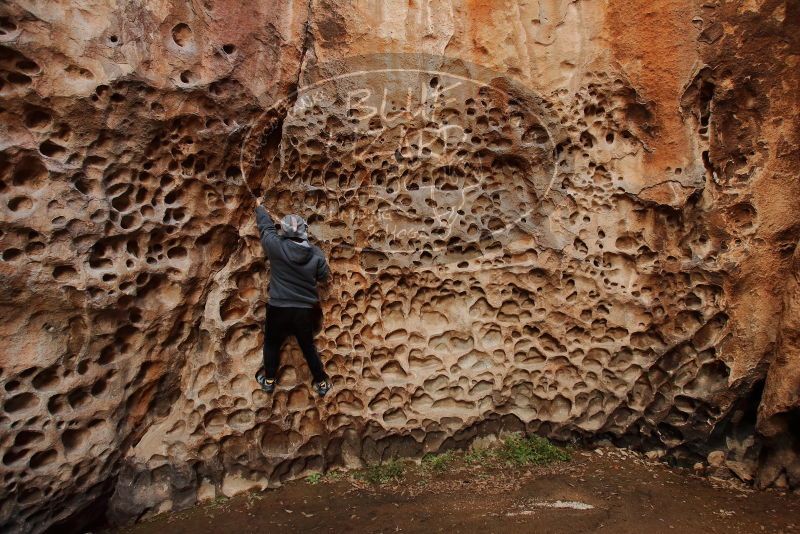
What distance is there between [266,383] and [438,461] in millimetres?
1352

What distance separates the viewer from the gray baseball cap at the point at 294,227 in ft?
11.5

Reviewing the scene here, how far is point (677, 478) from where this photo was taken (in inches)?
149

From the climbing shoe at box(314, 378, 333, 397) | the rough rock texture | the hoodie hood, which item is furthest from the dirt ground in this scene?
the hoodie hood

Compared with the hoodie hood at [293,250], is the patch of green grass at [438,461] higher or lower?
lower

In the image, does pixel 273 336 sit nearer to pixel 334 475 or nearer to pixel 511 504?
pixel 334 475

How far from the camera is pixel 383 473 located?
394cm

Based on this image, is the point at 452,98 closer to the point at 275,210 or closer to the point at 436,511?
the point at 275,210

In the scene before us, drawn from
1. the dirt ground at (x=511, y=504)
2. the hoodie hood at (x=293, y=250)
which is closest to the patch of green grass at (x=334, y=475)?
the dirt ground at (x=511, y=504)

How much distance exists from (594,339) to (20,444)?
3.65 meters

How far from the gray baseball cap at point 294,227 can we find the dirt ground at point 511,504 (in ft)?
5.68

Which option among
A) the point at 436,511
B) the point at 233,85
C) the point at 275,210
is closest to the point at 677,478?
the point at 436,511

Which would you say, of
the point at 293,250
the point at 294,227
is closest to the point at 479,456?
the point at 293,250

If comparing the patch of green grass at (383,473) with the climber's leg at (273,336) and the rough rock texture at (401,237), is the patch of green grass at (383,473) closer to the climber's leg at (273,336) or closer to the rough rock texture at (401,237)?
the rough rock texture at (401,237)

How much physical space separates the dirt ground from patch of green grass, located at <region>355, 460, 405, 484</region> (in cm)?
4
